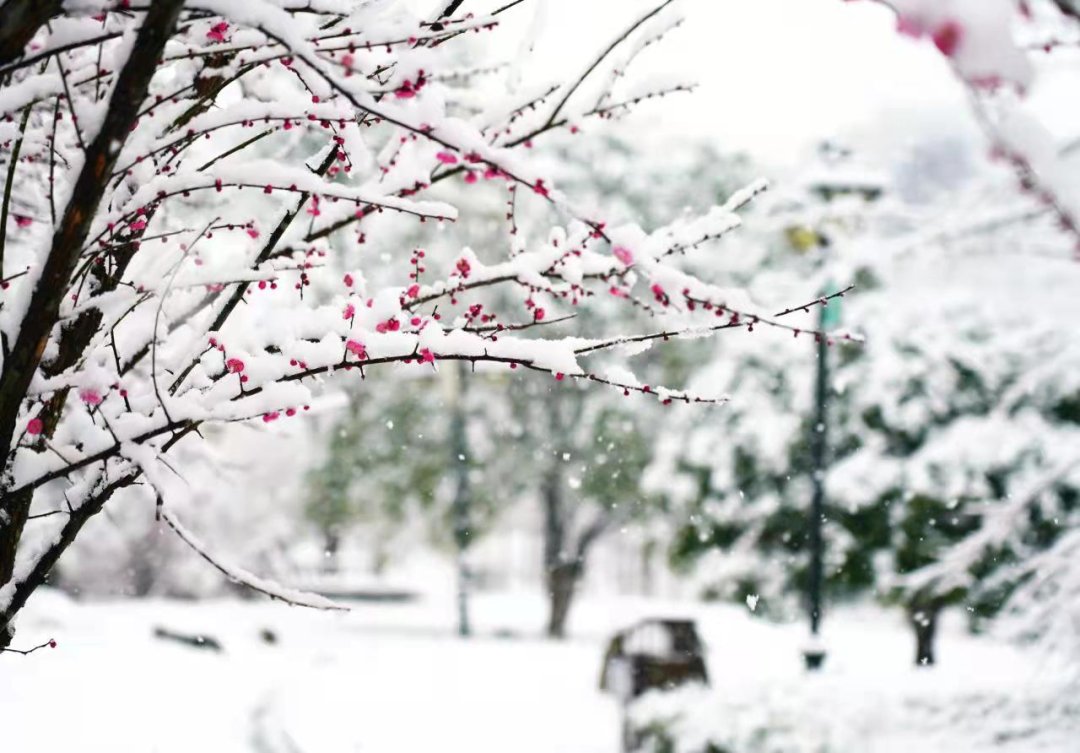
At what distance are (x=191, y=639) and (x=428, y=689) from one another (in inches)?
168

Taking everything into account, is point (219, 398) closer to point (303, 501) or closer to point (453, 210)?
point (453, 210)

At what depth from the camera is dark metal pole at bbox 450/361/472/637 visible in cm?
1722

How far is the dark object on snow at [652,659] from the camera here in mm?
10273

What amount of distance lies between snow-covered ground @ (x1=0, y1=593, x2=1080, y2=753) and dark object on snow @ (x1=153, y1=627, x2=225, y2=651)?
0.41 feet

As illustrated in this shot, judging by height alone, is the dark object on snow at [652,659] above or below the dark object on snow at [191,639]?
below

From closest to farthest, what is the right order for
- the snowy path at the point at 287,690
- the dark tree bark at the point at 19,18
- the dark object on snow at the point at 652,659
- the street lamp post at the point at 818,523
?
the dark tree bark at the point at 19,18 → the snowy path at the point at 287,690 → the street lamp post at the point at 818,523 → the dark object on snow at the point at 652,659

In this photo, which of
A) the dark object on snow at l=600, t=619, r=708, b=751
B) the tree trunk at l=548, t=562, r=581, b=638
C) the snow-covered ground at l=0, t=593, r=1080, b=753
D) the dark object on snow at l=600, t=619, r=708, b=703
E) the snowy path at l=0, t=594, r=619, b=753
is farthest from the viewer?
the tree trunk at l=548, t=562, r=581, b=638

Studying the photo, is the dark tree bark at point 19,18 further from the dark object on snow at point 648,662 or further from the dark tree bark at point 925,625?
the dark tree bark at point 925,625

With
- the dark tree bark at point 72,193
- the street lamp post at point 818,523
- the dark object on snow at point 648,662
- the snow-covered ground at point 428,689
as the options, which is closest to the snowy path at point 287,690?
the snow-covered ground at point 428,689

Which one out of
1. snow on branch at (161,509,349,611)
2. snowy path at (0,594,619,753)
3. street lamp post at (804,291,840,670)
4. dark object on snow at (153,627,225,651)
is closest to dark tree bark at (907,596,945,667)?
street lamp post at (804,291,840,670)

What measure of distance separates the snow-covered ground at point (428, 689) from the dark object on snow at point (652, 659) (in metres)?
0.44

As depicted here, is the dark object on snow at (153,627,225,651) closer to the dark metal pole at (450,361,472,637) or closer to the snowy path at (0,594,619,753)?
the snowy path at (0,594,619,753)

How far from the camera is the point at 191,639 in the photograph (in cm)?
832

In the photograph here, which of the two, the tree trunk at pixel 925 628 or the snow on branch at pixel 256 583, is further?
the tree trunk at pixel 925 628
